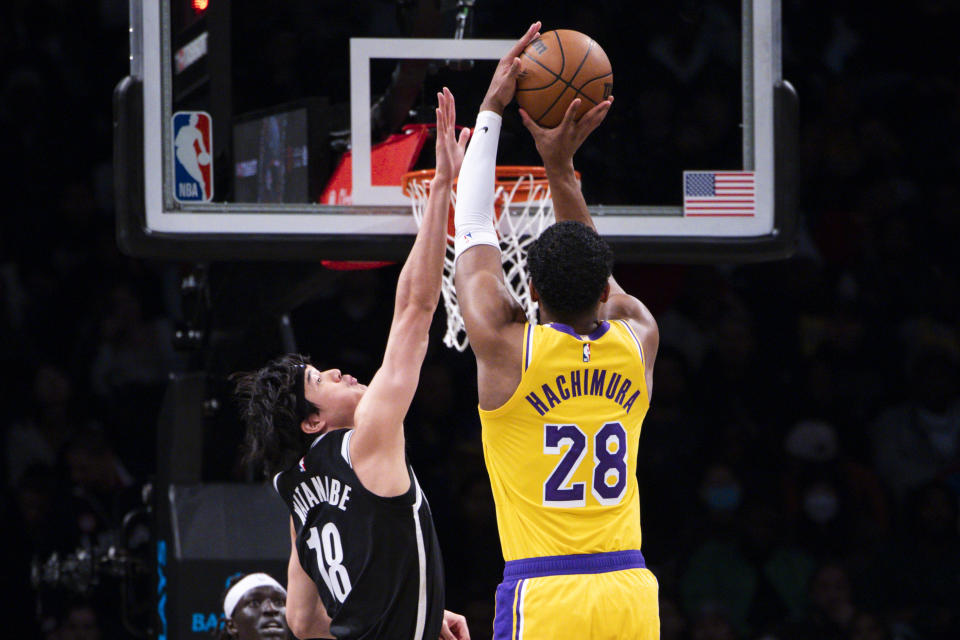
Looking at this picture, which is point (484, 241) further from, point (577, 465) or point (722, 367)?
point (722, 367)

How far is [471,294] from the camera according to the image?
12.3 feet

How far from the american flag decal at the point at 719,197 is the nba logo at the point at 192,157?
1.68 metres

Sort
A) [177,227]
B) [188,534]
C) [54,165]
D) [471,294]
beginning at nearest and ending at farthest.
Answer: [471,294], [177,227], [188,534], [54,165]

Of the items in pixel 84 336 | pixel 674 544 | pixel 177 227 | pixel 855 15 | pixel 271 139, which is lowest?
pixel 674 544

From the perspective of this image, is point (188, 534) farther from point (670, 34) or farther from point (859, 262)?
point (859, 262)

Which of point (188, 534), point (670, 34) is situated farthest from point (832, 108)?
point (188, 534)

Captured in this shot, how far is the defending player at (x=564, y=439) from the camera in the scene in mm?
3656

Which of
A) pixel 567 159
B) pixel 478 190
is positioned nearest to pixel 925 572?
pixel 567 159

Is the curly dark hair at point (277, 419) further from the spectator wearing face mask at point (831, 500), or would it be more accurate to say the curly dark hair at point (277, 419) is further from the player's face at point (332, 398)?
the spectator wearing face mask at point (831, 500)

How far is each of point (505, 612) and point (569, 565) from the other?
0.20m

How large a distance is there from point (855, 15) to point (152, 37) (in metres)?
5.86

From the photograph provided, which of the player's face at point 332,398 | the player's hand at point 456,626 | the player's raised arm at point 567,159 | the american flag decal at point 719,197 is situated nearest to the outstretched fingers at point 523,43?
the player's raised arm at point 567,159

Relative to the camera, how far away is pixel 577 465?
12.1 ft

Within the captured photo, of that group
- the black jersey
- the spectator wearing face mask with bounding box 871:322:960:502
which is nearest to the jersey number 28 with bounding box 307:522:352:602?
the black jersey
